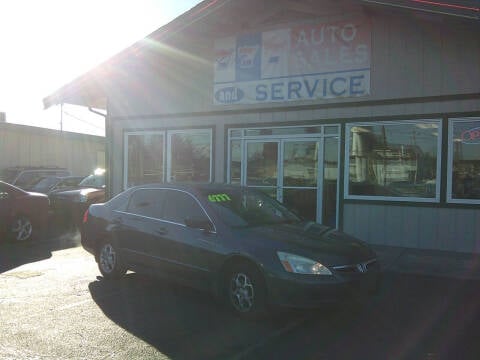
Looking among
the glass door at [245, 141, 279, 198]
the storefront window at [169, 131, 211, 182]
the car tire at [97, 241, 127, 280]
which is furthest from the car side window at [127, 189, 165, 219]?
the storefront window at [169, 131, 211, 182]

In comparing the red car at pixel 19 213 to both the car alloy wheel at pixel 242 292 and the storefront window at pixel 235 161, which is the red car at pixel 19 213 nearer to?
the storefront window at pixel 235 161

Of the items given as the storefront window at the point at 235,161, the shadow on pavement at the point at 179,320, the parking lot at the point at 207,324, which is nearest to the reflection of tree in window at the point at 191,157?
the storefront window at the point at 235,161

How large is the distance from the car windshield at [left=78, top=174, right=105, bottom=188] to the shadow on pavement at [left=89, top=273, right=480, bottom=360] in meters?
8.80

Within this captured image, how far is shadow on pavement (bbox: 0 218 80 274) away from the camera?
324 inches

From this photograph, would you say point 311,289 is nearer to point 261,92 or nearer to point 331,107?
point 331,107

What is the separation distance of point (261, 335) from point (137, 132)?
8903mm

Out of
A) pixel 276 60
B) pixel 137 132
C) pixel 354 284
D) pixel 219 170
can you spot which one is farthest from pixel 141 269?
pixel 137 132

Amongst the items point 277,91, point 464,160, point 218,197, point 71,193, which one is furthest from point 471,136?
point 71,193

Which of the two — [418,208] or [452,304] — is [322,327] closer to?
[452,304]

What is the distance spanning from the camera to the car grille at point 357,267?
15.7 feet

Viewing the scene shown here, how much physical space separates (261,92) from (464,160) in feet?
14.5

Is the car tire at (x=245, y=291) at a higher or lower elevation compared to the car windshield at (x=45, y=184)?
lower

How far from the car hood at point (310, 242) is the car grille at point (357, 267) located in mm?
42

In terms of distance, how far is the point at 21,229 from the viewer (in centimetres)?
1009
